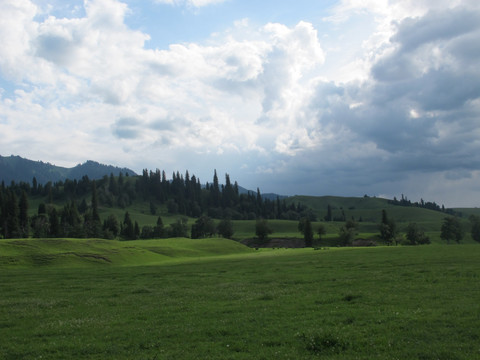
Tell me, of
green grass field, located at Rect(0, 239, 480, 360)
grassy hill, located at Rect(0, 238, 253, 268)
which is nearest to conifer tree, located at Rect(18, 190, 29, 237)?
grassy hill, located at Rect(0, 238, 253, 268)

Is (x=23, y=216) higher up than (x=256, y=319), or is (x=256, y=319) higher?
(x=23, y=216)

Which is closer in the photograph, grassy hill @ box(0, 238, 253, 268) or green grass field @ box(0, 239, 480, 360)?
green grass field @ box(0, 239, 480, 360)

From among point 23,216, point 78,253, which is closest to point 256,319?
point 78,253

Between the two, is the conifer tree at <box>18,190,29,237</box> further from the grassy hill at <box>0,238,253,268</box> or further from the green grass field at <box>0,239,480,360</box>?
the green grass field at <box>0,239,480,360</box>

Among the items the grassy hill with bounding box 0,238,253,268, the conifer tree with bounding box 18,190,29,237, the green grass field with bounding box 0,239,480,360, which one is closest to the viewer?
the green grass field with bounding box 0,239,480,360

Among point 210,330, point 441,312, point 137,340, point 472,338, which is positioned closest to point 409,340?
point 472,338

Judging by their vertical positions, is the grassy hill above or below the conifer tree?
below

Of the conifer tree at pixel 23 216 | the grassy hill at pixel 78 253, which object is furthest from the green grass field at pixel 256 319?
the conifer tree at pixel 23 216

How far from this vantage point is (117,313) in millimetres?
20391

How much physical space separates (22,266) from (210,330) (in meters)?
59.2

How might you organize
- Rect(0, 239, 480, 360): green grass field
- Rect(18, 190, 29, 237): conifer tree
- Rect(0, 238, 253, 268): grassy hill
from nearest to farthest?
Rect(0, 239, 480, 360): green grass field < Rect(0, 238, 253, 268): grassy hill < Rect(18, 190, 29, 237): conifer tree

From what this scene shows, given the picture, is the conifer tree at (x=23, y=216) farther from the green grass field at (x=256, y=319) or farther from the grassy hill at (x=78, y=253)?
the green grass field at (x=256, y=319)

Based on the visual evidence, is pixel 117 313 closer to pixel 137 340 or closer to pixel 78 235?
pixel 137 340

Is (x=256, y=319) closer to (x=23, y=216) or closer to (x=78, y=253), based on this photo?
(x=78, y=253)
